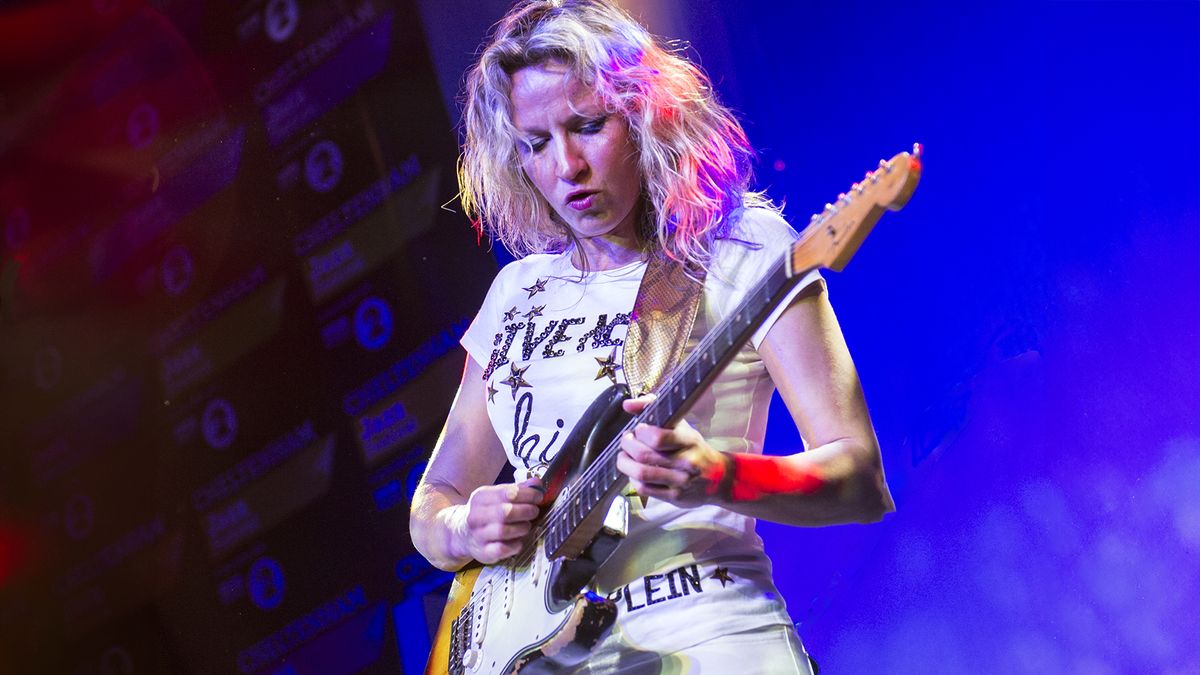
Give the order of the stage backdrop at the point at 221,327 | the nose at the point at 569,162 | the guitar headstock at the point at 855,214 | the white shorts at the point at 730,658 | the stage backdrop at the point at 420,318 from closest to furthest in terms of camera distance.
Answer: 1. the guitar headstock at the point at 855,214
2. the white shorts at the point at 730,658
3. the nose at the point at 569,162
4. the stage backdrop at the point at 420,318
5. the stage backdrop at the point at 221,327

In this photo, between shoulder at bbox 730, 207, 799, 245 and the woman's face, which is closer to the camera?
shoulder at bbox 730, 207, 799, 245

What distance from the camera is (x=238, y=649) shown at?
3.67 metres

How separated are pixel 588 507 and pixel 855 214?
2.07ft

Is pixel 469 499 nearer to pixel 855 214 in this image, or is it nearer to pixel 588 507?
pixel 588 507

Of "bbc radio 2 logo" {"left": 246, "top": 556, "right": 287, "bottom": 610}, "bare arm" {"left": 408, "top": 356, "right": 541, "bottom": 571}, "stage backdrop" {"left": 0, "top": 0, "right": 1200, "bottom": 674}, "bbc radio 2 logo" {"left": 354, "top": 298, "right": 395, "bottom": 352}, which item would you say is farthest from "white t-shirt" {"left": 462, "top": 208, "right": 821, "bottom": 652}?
"bbc radio 2 logo" {"left": 246, "top": 556, "right": 287, "bottom": 610}

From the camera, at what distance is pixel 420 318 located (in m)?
3.35

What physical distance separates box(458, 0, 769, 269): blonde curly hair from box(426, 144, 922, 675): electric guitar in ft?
1.21

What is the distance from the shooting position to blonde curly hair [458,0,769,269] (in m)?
1.96

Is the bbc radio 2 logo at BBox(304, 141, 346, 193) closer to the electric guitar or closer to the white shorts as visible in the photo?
the electric guitar

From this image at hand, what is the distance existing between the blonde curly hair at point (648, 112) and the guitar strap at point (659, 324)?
45mm

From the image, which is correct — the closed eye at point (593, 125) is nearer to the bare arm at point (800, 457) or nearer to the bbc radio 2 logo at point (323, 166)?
the bare arm at point (800, 457)

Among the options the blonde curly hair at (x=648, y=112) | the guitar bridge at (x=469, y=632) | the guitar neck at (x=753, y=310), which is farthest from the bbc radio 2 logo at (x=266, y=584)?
the guitar neck at (x=753, y=310)

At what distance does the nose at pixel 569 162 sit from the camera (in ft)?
6.43

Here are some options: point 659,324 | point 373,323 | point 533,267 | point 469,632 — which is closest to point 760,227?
point 659,324
